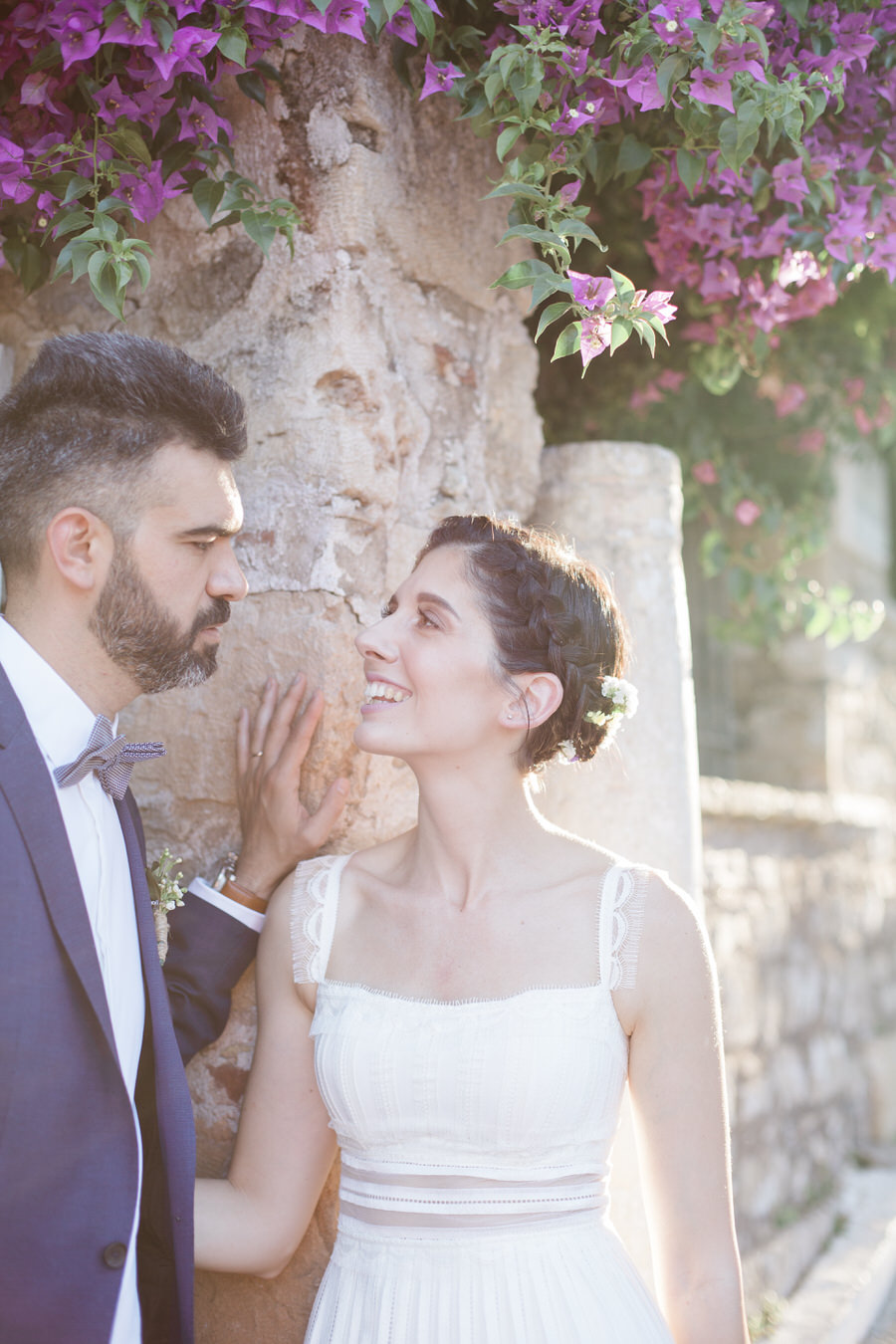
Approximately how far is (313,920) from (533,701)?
502 mm

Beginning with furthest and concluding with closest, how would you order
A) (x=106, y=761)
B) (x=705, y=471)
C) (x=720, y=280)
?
1. (x=705, y=471)
2. (x=720, y=280)
3. (x=106, y=761)

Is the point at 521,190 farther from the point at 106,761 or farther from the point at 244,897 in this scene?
the point at 244,897

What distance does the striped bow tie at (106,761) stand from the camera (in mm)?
1616

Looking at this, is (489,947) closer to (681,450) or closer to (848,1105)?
(681,450)

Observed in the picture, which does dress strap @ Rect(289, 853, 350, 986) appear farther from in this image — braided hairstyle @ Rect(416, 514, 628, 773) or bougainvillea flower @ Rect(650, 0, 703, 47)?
bougainvillea flower @ Rect(650, 0, 703, 47)

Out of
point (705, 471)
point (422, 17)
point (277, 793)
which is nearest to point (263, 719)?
point (277, 793)

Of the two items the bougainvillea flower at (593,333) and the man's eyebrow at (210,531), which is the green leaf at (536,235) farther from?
the man's eyebrow at (210,531)

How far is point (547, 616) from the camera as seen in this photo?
75.7 inches

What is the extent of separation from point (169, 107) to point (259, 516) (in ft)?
2.19

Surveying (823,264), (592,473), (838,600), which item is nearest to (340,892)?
(592,473)

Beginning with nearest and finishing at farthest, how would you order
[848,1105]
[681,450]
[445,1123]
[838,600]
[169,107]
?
[445,1123], [169,107], [681,450], [838,600], [848,1105]

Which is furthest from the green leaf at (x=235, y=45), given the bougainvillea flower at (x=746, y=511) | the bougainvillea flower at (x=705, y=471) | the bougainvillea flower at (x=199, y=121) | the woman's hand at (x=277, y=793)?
the bougainvillea flower at (x=746, y=511)

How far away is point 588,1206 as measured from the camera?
71.0 inches

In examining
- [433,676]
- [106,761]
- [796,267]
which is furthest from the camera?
[796,267]
